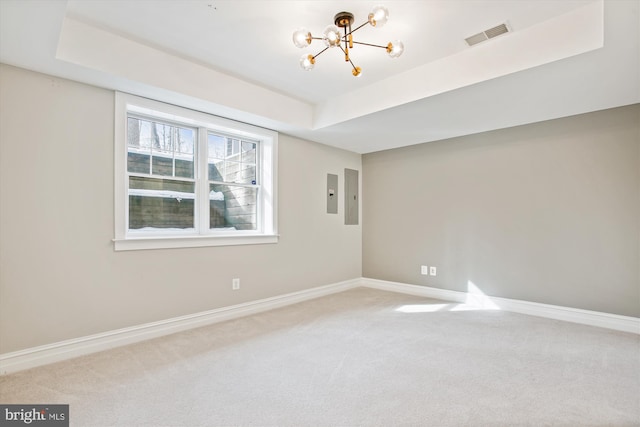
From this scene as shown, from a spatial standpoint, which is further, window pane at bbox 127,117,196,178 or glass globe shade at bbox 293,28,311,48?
window pane at bbox 127,117,196,178

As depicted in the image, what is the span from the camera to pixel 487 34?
98.0 inches

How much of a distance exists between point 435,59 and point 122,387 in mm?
3492

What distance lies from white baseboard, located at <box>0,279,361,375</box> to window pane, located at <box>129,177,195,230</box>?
3.07 feet

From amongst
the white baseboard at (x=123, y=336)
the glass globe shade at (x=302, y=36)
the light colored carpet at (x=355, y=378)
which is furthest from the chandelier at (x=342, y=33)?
the white baseboard at (x=123, y=336)

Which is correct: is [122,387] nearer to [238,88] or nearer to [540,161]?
[238,88]

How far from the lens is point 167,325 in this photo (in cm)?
311

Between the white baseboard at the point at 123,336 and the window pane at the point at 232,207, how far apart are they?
95 centimetres

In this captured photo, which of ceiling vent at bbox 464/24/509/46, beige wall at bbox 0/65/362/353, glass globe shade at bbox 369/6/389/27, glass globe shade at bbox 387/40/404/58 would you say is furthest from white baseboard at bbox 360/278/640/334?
glass globe shade at bbox 369/6/389/27

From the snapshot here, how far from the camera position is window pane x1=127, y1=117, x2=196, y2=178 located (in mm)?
3088

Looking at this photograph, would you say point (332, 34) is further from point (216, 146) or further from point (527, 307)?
point (527, 307)

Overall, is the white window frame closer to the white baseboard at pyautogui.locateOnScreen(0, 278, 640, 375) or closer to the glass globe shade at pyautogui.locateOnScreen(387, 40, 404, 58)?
the white baseboard at pyautogui.locateOnScreen(0, 278, 640, 375)

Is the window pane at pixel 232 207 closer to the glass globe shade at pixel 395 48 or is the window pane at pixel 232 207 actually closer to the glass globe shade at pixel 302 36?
the glass globe shade at pixel 302 36

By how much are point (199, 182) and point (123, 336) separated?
161 cm

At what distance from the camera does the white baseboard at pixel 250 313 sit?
2.45 m
